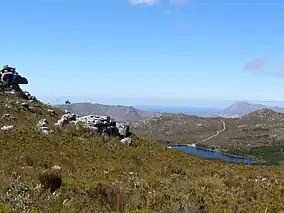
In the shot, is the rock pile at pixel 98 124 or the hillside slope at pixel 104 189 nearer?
the hillside slope at pixel 104 189

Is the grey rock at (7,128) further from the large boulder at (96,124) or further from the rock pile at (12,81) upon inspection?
the rock pile at (12,81)

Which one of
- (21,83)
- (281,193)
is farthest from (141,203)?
(21,83)

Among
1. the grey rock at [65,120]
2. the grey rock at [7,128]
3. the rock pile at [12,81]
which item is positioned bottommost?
the grey rock at [7,128]

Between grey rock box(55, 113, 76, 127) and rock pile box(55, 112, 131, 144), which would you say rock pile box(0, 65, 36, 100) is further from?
rock pile box(55, 112, 131, 144)

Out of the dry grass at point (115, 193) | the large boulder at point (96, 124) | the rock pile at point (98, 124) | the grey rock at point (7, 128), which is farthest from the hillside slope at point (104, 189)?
the large boulder at point (96, 124)

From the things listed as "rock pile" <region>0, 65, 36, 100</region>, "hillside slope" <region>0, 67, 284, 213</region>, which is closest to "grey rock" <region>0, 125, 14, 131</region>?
"hillside slope" <region>0, 67, 284, 213</region>

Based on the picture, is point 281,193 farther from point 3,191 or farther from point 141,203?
point 3,191

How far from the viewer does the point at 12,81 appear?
50688mm

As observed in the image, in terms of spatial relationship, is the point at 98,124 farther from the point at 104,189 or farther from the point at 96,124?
the point at 104,189

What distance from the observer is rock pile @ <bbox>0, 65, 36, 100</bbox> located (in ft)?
158

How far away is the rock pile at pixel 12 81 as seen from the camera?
1892 inches

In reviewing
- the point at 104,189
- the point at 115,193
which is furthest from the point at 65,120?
the point at 115,193

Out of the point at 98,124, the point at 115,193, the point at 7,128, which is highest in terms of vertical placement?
the point at 115,193

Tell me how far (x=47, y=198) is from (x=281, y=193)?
8803mm
